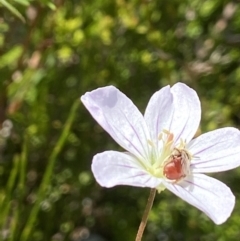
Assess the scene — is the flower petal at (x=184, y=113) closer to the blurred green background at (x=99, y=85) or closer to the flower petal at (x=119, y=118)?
the flower petal at (x=119, y=118)

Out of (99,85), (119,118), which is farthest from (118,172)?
(99,85)

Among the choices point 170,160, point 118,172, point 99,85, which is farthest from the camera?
point 99,85

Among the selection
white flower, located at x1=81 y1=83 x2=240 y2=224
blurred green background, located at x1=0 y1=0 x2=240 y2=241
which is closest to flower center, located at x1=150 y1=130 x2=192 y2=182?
white flower, located at x1=81 y1=83 x2=240 y2=224

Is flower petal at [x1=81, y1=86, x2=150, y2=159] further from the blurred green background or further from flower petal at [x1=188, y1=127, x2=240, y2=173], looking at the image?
the blurred green background

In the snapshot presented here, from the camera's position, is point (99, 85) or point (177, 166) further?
point (99, 85)

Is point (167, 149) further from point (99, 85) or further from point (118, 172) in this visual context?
point (99, 85)

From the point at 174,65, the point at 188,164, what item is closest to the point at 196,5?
the point at 174,65

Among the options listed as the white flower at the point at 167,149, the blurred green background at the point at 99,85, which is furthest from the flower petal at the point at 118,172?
the blurred green background at the point at 99,85

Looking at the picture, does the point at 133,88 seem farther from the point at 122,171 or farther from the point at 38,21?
the point at 122,171
